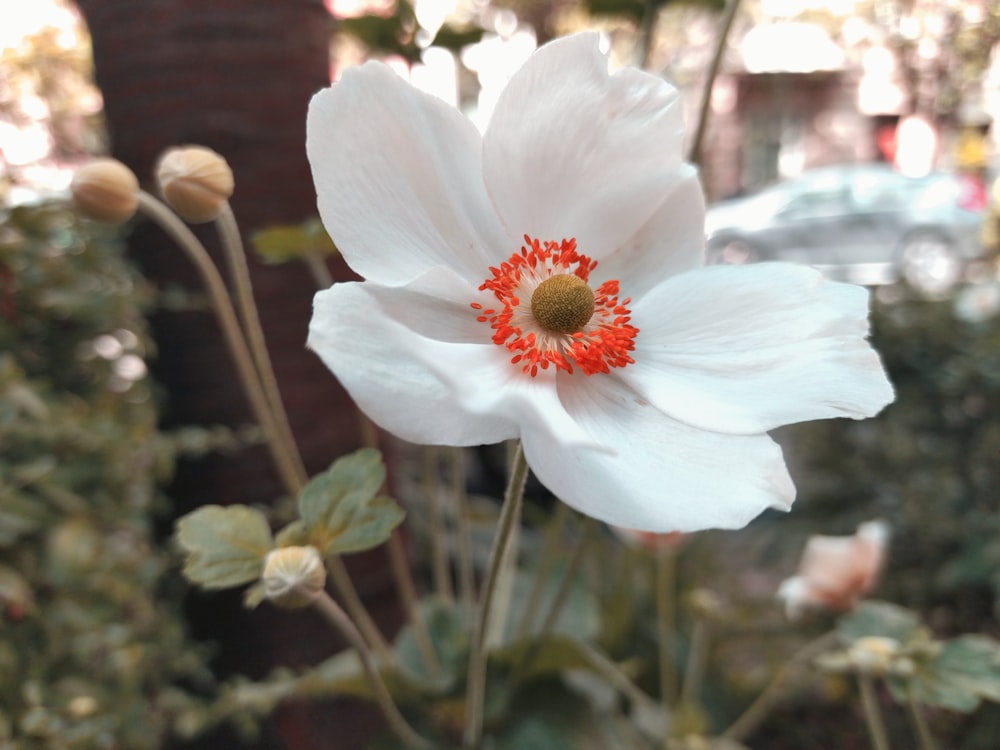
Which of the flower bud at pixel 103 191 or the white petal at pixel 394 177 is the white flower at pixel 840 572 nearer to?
the white petal at pixel 394 177

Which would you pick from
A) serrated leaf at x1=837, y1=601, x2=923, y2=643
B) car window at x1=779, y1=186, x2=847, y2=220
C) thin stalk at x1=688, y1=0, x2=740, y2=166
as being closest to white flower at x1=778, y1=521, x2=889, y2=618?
serrated leaf at x1=837, y1=601, x2=923, y2=643

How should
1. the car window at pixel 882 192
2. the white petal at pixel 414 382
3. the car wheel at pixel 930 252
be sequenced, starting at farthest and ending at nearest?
1. the car window at pixel 882 192
2. the car wheel at pixel 930 252
3. the white petal at pixel 414 382

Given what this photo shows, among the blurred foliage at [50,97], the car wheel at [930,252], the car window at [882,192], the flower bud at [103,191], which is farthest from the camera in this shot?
the car window at [882,192]

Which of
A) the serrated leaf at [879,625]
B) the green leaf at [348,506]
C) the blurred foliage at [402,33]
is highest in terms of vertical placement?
the blurred foliage at [402,33]

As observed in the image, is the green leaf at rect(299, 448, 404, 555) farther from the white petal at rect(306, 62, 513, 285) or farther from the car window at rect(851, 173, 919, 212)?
the car window at rect(851, 173, 919, 212)

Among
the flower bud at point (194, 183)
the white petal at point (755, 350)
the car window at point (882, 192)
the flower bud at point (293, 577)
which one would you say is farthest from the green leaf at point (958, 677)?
the car window at point (882, 192)

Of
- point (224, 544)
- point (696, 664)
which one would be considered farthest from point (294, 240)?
point (696, 664)

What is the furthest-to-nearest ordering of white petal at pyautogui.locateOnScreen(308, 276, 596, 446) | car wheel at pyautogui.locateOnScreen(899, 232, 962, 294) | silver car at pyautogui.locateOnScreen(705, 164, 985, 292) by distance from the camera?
silver car at pyautogui.locateOnScreen(705, 164, 985, 292) → car wheel at pyautogui.locateOnScreen(899, 232, 962, 294) → white petal at pyautogui.locateOnScreen(308, 276, 596, 446)

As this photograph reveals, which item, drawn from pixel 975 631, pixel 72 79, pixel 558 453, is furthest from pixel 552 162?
pixel 975 631
